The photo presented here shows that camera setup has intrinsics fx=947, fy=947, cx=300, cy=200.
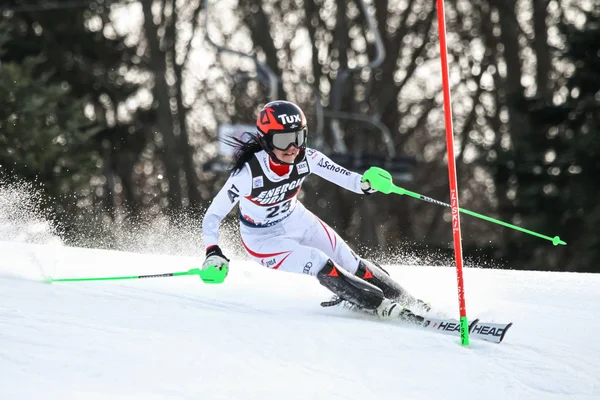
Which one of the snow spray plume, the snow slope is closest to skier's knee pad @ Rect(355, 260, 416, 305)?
the snow slope

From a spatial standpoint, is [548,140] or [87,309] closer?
[87,309]

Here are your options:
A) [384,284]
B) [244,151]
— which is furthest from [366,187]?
[244,151]

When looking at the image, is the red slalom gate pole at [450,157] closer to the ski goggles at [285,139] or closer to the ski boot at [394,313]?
the ski boot at [394,313]

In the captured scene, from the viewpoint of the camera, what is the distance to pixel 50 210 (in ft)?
44.1

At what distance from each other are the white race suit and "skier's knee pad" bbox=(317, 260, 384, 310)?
67mm

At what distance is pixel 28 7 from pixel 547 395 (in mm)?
17374

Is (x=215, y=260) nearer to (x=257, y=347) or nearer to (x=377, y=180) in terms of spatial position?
(x=257, y=347)

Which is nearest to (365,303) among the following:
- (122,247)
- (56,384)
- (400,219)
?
(56,384)

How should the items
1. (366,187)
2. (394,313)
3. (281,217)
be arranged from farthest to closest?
Result: (281,217)
(366,187)
(394,313)

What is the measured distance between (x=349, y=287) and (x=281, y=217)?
0.84 m

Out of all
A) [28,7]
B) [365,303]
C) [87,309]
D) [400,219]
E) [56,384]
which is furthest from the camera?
[400,219]

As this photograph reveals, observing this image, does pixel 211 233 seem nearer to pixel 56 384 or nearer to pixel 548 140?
pixel 56 384

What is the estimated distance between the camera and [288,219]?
6848 mm

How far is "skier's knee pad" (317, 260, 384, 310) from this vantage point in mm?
6246
